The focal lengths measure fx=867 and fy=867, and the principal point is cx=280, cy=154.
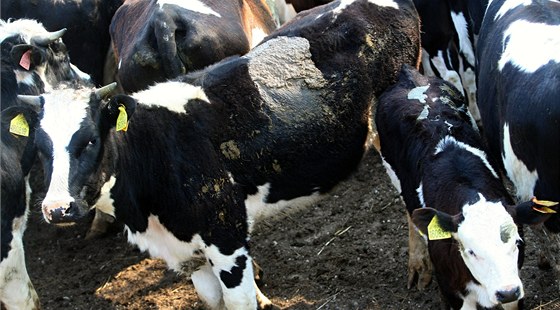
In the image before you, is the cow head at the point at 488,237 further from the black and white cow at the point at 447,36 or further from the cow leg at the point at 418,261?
the black and white cow at the point at 447,36

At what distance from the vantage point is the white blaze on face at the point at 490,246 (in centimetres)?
538

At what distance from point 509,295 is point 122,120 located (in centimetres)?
273

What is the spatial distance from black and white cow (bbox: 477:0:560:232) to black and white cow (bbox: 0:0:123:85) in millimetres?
4520

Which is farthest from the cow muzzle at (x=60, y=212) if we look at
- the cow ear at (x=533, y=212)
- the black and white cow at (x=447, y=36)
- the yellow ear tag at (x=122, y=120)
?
the black and white cow at (x=447, y=36)

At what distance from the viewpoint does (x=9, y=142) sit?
22.5 ft

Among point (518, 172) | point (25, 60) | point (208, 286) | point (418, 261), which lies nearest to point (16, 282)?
point (208, 286)

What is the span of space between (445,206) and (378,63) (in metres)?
1.48

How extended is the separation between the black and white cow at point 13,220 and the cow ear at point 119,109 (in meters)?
0.71

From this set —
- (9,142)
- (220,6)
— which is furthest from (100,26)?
(9,142)

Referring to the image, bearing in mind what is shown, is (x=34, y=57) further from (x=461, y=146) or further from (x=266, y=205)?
(x=461, y=146)

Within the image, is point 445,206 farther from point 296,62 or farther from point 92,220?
point 92,220

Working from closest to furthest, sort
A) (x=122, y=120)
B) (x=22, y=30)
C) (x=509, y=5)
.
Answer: (x=122, y=120), (x=509, y=5), (x=22, y=30)

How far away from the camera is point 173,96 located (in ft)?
20.8

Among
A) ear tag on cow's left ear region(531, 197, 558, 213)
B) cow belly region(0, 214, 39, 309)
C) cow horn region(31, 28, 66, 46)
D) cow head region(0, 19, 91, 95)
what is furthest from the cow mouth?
ear tag on cow's left ear region(531, 197, 558, 213)
